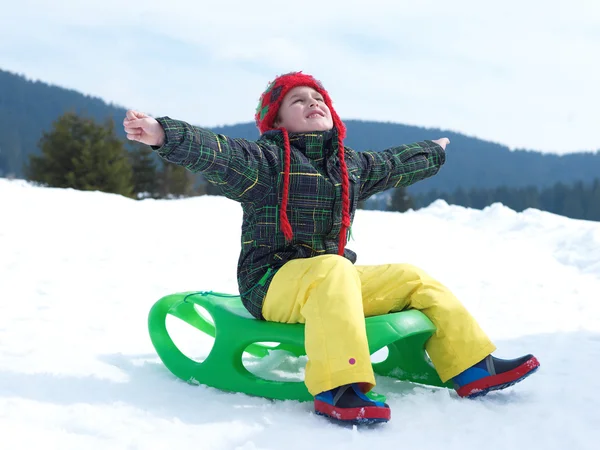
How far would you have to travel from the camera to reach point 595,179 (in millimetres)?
25516

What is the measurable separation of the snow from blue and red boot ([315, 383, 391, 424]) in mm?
40

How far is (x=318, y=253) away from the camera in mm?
2287

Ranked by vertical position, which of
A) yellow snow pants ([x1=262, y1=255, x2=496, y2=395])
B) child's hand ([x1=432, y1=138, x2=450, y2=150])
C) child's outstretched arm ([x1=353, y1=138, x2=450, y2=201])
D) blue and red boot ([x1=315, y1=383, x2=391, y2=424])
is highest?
child's hand ([x1=432, y1=138, x2=450, y2=150])

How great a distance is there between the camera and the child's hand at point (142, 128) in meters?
1.91

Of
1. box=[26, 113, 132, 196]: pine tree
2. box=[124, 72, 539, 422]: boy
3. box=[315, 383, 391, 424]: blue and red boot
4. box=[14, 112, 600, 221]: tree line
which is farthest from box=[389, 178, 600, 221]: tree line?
box=[315, 383, 391, 424]: blue and red boot

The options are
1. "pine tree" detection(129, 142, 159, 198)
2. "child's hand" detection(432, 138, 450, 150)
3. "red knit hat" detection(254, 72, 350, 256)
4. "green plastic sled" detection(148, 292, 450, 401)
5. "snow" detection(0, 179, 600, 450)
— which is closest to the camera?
"snow" detection(0, 179, 600, 450)

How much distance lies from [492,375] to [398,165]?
100 centimetres

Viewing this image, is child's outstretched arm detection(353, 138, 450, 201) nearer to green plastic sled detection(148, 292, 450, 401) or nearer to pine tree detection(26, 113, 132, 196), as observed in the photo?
green plastic sled detection(148, 292, 450, 401)

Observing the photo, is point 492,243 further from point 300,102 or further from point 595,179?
point 595,179

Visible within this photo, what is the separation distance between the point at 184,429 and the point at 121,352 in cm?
107

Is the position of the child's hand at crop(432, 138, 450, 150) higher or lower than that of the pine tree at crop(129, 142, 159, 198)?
higher

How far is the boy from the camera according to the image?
1.88m

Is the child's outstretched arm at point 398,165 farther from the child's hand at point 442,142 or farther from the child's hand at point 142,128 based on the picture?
the child's hand at point 142,128

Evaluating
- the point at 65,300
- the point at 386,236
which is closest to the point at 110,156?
the point at 386,236
